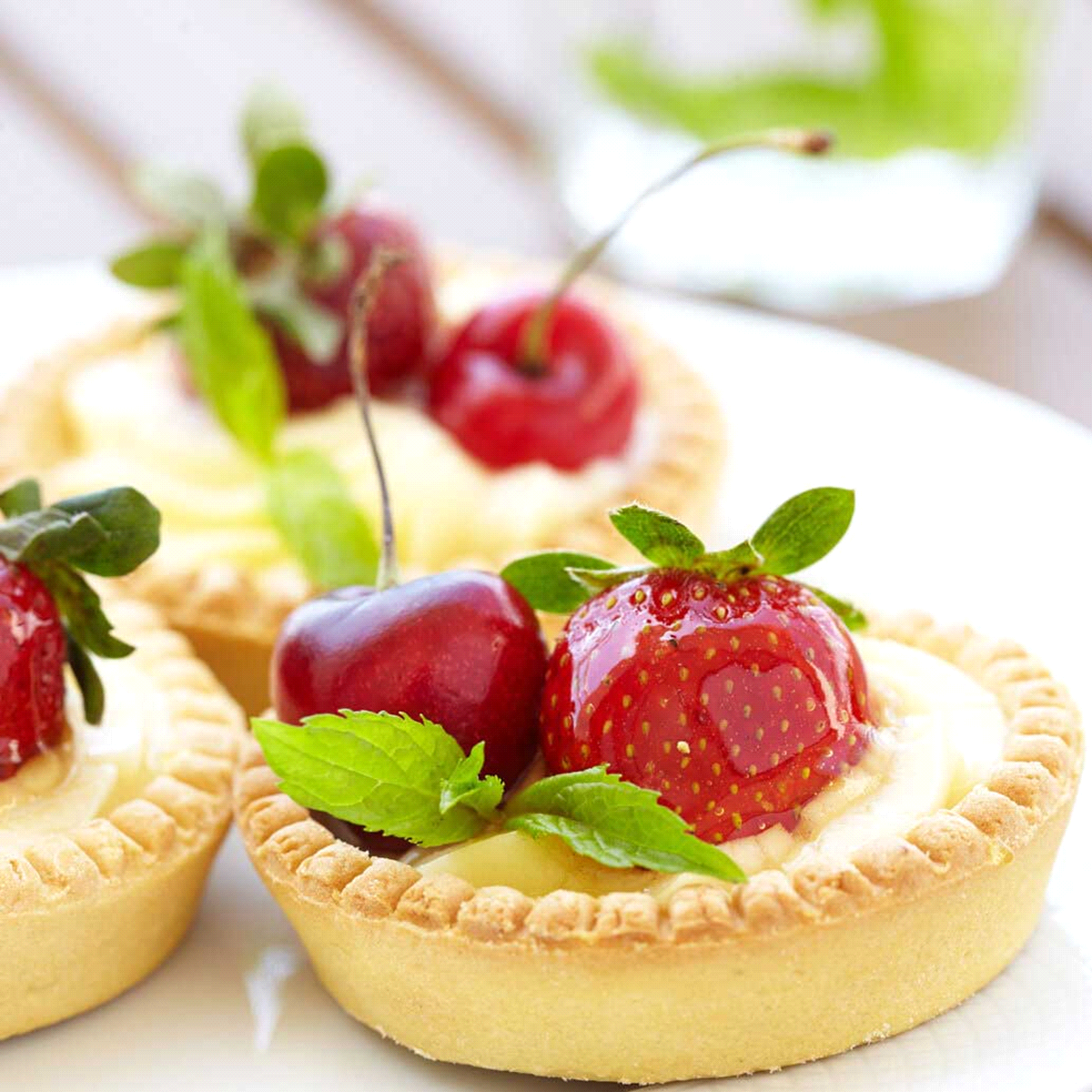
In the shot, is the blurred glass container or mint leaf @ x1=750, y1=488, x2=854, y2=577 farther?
the blurred glass container

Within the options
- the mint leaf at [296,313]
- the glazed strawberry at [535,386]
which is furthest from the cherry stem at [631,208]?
the mint leaf at [296,313]

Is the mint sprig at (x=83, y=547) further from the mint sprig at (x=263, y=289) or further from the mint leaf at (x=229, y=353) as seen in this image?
the mint leaf at (x=229, y=353)

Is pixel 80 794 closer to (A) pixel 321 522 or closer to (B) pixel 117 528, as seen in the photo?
(B) pixel 117 528

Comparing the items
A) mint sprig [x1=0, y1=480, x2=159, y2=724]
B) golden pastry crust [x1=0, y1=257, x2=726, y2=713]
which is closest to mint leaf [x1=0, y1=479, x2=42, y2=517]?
mint sprig [x1=0, y1=480, x2=159, y2=724]

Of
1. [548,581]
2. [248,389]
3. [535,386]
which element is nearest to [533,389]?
[535,386]

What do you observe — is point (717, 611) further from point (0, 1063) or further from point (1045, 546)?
point (1045, 546)

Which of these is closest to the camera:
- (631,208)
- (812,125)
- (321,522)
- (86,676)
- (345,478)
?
(86,676)

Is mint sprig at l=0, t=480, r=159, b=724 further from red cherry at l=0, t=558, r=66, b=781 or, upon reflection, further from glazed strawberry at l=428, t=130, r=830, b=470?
glazed strawberry at l=428, t=130, r=830, b=470
